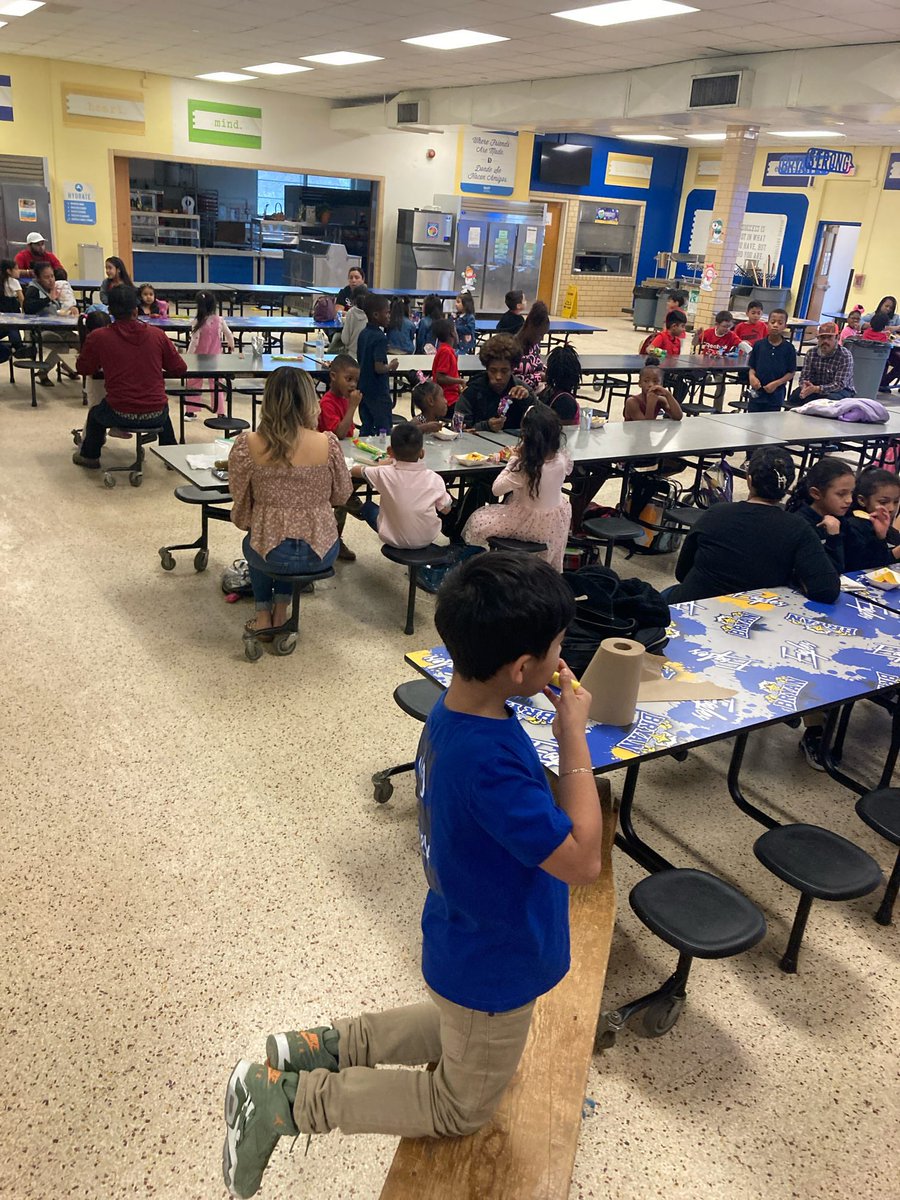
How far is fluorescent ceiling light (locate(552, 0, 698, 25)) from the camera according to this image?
279 inches

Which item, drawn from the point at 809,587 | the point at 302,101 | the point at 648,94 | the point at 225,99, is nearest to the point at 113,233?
the point at 225,99

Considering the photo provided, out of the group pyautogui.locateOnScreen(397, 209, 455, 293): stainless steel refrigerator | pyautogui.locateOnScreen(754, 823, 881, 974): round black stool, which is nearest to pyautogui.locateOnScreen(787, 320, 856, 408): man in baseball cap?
pyautogui.locateOnScreen(754, 823, 881, 974): round black stool

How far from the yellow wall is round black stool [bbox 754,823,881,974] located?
16792 millimetres

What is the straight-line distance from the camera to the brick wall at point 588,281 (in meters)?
17.9

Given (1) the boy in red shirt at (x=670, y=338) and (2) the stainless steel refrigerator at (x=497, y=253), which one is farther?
(2) the stainless steel refrigerator at (x=497, y=253)

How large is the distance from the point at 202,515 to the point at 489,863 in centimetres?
408

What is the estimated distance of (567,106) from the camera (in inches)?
439

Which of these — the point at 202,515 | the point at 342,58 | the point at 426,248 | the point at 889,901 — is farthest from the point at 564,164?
the point at 889,901

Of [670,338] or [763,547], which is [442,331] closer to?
[670,338]

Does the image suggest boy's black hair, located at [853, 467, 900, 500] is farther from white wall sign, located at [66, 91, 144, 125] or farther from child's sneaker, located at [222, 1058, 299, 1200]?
white wall sign, located at [66, 91, 144, 125]

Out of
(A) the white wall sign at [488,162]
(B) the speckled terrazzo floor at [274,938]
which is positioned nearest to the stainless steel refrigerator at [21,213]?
(A) the white wall sign at [488,162]

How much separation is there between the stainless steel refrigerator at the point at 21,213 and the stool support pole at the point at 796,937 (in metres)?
13.0

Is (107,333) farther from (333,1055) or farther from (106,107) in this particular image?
(106,107)

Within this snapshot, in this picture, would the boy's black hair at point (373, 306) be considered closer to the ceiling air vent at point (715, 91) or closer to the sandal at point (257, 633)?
the sandal at point (257, 633)
